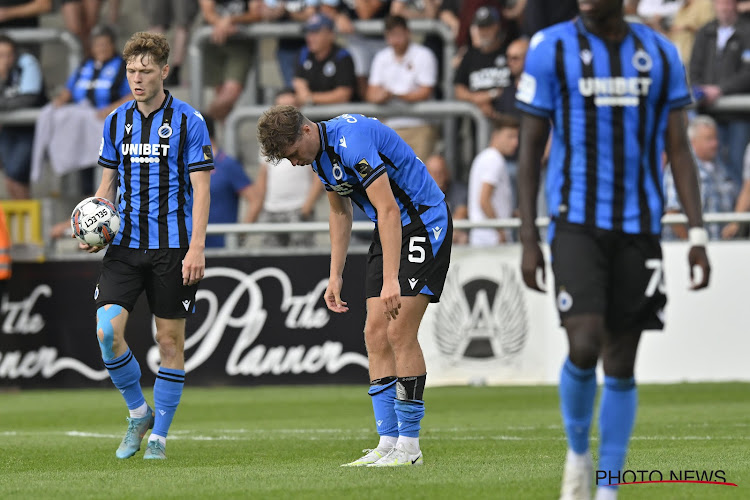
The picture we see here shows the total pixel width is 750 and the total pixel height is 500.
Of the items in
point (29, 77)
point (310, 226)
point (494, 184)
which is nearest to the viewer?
point (310, 226)

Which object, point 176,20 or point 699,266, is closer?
point 699,266

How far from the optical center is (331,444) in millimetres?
8578

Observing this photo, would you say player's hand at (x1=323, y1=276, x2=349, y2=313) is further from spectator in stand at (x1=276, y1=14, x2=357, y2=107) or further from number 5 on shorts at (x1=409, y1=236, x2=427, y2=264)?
spectator in stand at (x1=276, y1=14, x2=357, y2=107)

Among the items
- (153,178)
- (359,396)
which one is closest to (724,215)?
(359,396)

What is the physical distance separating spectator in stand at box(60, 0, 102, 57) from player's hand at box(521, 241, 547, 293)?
1296 centimetres

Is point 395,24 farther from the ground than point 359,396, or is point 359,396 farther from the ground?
point 395,24

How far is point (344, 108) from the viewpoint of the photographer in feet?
49.8

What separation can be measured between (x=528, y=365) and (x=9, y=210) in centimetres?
588

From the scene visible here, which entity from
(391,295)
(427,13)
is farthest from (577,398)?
(427,13)

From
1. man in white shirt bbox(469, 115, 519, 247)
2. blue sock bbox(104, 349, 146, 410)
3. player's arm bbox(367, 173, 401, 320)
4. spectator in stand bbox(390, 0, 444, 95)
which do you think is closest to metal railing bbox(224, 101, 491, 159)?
man in white shirt bbox(469, 115, 519, 247)

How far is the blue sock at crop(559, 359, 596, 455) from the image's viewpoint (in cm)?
517

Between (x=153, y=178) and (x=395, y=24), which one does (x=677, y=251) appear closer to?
(x=395, y=24)

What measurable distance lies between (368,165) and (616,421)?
224 centimetres

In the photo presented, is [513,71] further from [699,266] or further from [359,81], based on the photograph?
[699,266]
